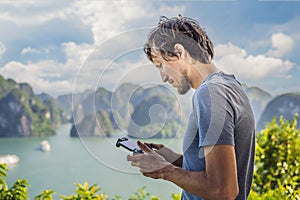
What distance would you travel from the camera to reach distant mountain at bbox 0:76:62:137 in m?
8.60

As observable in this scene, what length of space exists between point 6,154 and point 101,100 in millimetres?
6526

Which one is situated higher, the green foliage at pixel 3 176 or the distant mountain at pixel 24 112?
the distant mountain at pixel 24 112

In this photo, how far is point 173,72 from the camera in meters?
0.80

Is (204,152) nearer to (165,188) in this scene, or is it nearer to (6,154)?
(165,188)

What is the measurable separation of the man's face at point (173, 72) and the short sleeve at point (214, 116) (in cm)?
9

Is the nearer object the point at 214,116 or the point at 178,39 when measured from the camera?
the point at 214,116

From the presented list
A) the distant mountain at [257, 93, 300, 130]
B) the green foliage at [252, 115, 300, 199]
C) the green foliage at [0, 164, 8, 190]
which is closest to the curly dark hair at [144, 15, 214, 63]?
the green foliage at [0, 164, 8, 190]

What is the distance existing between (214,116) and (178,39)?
18cm

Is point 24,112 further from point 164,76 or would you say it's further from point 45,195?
point 164,76

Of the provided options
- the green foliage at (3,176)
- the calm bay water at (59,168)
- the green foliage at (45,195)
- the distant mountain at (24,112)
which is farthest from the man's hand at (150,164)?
the distant mountain at (24,112)

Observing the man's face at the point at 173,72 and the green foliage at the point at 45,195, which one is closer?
the man's face at the point at 173,72

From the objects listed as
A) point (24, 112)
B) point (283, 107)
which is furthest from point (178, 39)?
point (24, 112)

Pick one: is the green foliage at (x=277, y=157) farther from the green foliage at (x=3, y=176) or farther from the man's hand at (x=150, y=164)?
the man's hand at (x=150, y=164)

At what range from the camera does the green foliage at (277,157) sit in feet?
7.97
